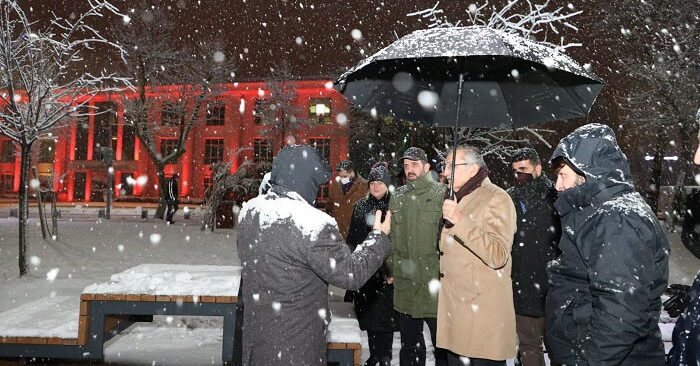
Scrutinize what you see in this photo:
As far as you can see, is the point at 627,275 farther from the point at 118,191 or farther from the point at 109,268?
the point at 118,191

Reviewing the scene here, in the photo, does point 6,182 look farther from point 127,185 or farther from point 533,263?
point 533,263

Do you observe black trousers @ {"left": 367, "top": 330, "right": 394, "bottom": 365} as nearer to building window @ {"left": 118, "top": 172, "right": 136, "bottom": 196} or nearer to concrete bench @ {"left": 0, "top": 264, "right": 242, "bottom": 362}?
concrete bench @ {"left": 0, "top": 264, "right": 242, "bottom": 362}

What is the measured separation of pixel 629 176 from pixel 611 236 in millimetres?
407

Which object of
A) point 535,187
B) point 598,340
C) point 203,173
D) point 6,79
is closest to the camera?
point 598,340

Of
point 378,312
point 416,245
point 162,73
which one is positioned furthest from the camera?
point 162,73

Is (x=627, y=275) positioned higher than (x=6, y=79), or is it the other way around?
(x=6, y=79)

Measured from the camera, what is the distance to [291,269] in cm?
256

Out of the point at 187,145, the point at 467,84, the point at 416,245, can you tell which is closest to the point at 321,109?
the point at 187,145

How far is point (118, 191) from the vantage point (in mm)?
51750

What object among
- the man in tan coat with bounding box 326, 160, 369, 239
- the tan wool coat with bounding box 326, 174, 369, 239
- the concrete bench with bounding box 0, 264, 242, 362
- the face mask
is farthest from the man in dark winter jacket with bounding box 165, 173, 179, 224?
the face mask

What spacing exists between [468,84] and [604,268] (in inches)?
99.0

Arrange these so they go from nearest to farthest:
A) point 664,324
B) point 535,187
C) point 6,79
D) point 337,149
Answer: point 535,187 < point 664,324 < point 6,79 < point 337,149

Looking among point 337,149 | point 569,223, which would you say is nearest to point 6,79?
point 569,223

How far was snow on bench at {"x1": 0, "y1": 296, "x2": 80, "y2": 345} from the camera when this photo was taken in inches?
168
